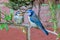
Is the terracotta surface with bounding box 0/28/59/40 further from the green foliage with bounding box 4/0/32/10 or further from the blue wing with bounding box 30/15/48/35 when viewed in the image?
the green foliage with bounding box 4/0/32/10

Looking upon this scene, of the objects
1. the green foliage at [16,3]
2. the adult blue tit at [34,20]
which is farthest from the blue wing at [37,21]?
the green foliage at [16,3]

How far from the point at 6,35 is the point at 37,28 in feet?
0.79

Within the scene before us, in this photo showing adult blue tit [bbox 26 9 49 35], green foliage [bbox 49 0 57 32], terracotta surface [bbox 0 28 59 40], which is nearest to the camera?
green foliage [bbox 49 0 57 32]

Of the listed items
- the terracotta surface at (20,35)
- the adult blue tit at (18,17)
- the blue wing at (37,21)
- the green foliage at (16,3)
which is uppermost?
the green foliage at (16,3)

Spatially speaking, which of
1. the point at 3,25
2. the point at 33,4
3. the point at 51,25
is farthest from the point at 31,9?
the point at 3,25

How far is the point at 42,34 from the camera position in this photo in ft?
7.41

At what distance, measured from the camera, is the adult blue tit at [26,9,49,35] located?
207 cm

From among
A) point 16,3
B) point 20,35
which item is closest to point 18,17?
point 16,3

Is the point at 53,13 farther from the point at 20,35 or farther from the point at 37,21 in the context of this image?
the point at 20,35

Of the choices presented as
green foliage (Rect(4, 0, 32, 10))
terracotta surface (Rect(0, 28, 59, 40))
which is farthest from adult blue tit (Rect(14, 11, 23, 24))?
terracotta surface (Rect(0, 28, 59, 40))

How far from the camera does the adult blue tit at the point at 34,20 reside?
6.78ft

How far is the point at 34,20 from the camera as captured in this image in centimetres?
223

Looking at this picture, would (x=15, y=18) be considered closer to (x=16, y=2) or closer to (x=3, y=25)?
(x=16, y=2)

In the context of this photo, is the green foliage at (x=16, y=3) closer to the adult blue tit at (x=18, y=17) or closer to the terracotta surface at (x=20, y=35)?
the adult blue tit at (x=18, y=17)
